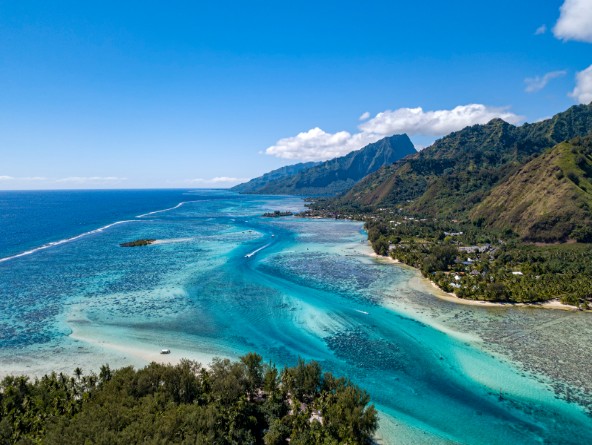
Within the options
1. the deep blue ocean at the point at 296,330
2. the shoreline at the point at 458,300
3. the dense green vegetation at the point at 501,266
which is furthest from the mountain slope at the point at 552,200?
the deep blue ocean at the point at 296,330

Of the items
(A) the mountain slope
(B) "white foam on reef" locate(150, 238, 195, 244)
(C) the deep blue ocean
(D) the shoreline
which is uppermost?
(A) the mountain slope

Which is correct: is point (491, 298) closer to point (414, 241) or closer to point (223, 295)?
point (223, 295)

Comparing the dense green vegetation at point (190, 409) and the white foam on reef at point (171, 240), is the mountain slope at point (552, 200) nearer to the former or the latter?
the dense green vegetation at point (190, 409)

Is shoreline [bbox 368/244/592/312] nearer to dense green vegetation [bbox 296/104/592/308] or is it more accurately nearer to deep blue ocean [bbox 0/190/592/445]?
dense green vegetation [bbox 296/104/592/308]

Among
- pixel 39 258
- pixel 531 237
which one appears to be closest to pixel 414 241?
pixel 531 237

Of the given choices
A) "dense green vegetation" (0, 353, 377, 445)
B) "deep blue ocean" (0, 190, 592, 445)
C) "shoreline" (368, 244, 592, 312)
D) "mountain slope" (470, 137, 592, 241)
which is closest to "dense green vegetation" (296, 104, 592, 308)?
"mountain slope" (470, 137, 592, 241)

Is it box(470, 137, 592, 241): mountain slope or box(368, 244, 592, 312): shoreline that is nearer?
box(368, 244, 592, 312): shoreline

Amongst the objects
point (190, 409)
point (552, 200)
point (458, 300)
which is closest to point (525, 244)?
point (552, 200)

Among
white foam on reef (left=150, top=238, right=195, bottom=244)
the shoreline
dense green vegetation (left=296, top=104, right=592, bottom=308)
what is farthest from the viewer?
white foam on reef (left=150, top=238, right=195, bottom=244)
